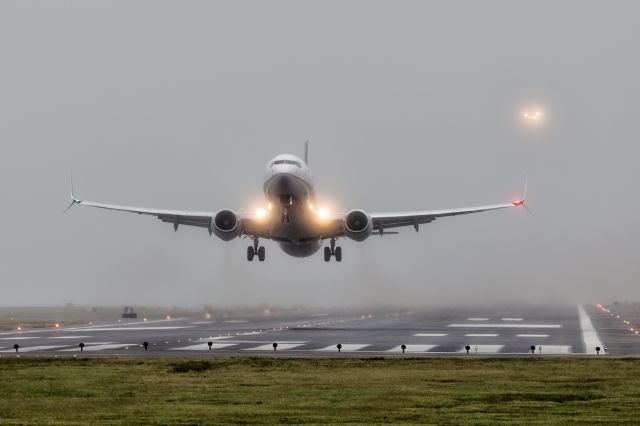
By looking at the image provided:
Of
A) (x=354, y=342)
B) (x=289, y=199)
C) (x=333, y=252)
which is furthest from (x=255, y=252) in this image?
(x=354, y=342)

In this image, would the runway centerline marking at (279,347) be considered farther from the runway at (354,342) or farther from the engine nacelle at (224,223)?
the engine nacelle at (224,223)

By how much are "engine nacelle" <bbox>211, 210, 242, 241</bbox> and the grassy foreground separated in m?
25.1

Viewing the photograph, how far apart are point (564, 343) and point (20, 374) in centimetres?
3253

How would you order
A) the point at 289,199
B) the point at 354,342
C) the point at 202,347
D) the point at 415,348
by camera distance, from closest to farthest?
the point at 415,348 → the point at 202,347 → the point at 354,342 → the point at 289,199

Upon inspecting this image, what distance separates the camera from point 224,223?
67125 mm

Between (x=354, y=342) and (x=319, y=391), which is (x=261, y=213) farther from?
(x=319, y=391)

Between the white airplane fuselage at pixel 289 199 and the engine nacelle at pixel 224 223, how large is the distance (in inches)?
92.8

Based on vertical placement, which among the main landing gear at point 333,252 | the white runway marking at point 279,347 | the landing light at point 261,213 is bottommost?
the white runway marking at point 279,347

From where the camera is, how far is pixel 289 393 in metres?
30.0

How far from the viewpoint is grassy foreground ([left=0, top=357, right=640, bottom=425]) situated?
2489 cm

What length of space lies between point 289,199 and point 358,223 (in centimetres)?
630

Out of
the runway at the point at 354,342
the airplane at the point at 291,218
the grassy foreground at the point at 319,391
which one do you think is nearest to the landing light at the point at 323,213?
the airplane at the point at 291,218

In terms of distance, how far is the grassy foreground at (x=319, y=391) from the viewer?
81.7 ft

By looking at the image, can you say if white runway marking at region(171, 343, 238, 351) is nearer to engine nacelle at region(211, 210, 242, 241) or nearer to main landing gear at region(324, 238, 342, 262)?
engine nacelle at region(211, 210, 242, 241)
